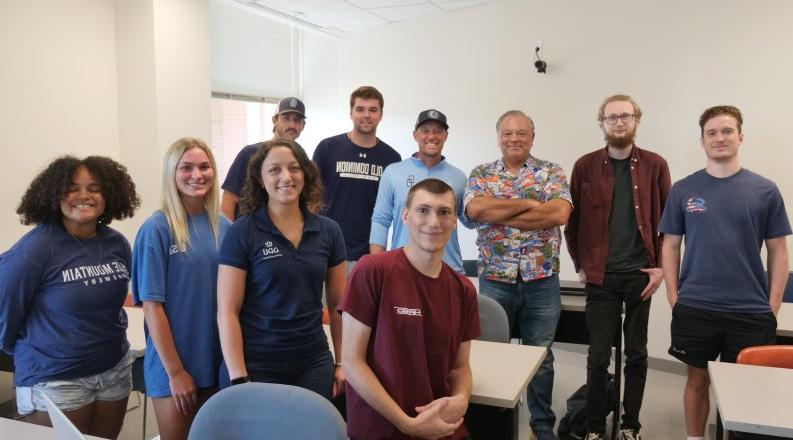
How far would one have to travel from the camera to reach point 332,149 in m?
3.23

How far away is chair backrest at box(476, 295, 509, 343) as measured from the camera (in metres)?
2.45

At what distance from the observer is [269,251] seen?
1854 millimetres

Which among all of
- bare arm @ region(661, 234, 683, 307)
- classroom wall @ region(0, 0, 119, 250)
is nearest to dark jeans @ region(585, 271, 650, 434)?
bare arm @ region(661, 234, 683, 307)

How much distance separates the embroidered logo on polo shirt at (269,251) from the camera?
185 centimetres

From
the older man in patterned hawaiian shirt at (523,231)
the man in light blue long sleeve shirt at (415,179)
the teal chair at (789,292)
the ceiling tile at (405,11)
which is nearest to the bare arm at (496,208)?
the older man in patterned hawaiian shirt at (523,231)

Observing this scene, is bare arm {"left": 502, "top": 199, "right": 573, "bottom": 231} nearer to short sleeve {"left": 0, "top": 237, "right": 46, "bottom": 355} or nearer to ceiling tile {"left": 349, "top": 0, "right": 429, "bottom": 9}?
short sleeve {"left": 0, "top": 237, "right": 46, "bottom": 355}

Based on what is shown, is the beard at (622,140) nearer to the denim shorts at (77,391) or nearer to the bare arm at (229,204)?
the bare arm at (229,204)

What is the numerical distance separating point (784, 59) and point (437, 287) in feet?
11.3

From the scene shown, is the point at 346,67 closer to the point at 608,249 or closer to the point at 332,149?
the point at 332,149

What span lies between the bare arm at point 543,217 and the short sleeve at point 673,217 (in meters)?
0.50

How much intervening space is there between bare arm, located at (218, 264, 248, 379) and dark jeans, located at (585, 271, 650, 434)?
1.90 metres

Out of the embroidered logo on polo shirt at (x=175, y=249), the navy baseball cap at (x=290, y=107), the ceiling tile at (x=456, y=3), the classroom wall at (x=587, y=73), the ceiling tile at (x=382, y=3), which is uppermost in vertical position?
the ceiling tile at (x=456, y=3)

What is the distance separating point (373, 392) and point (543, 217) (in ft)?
4.52

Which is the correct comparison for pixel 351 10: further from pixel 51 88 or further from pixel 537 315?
pixel 537 315
